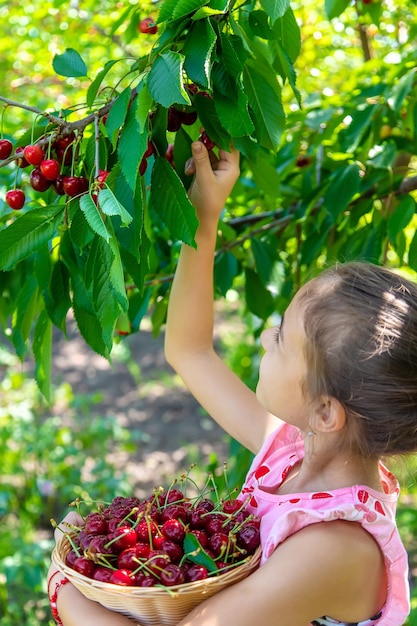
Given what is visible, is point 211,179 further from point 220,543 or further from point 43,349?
point 220,543

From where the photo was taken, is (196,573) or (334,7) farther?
(334,7)

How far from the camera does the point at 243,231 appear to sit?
2342mm

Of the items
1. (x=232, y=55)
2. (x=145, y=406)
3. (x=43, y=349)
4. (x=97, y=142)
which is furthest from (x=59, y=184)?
(x=145, y=406)

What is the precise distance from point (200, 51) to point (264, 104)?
0.28m

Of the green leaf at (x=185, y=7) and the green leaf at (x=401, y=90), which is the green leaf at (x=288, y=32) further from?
the green leaf at (x=401, y=90)

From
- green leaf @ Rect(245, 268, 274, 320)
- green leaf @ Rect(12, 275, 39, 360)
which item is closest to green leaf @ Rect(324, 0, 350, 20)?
green leaf @ Rect(245, 268, 274, 320)

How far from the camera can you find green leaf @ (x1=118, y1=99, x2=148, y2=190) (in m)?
1.17

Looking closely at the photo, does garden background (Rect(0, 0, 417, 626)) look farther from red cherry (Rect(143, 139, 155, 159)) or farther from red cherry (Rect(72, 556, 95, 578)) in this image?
red cherry (Rect(72, 556, 95, 578))

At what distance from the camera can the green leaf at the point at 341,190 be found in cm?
196

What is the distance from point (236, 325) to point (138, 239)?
5.18 m

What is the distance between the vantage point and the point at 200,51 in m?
1.22

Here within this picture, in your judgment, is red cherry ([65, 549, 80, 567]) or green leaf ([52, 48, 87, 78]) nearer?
red cherry ([65, 549, 80, 567])

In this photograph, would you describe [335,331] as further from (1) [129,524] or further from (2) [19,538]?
(2) [19,538]

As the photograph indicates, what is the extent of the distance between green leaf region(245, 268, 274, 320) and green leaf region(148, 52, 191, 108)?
1061mm
